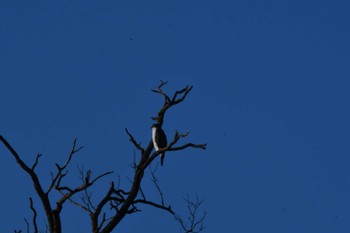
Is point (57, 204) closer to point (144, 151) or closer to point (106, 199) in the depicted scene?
point (106, 199)

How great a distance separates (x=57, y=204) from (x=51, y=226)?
28 centimetres

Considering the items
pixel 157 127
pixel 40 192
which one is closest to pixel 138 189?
pixel 40 192

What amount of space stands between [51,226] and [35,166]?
0.74 metres

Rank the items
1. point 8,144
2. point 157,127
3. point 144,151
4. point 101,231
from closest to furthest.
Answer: point 8,144 < point 101,231 < point 144,151 < point 157,127

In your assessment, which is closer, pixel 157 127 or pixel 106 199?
pixel 106 199

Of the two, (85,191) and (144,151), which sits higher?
(144,151)

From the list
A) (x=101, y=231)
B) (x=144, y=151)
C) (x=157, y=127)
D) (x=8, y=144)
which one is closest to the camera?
(x=8, y=144)

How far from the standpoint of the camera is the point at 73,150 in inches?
294

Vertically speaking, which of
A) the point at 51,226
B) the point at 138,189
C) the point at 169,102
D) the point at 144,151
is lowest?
the point at 51,226

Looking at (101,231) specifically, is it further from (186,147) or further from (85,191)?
(186,147)

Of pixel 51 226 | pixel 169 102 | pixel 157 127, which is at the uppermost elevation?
pixel 157 127

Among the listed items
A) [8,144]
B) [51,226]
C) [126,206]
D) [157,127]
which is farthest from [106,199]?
[157,127]

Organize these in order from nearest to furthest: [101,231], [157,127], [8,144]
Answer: [8,144] → [101,231] → [157,127]

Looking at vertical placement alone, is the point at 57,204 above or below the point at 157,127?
below
